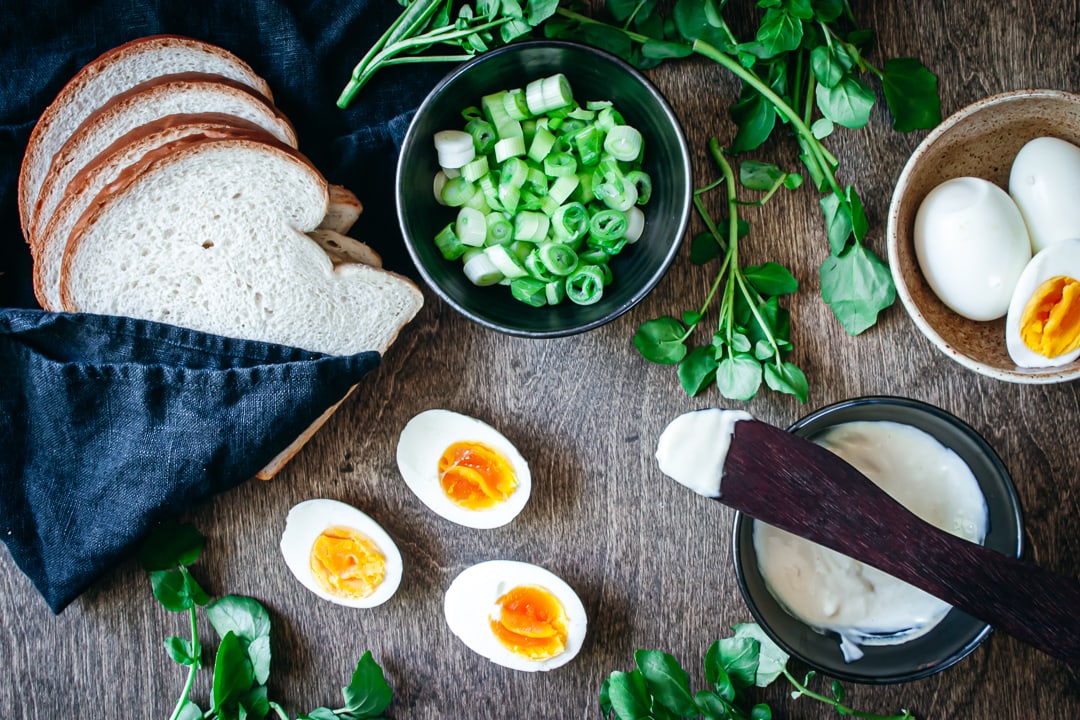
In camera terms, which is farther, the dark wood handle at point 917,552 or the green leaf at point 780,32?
the green leaf at point 780,32

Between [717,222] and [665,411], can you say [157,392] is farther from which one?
[717,222]

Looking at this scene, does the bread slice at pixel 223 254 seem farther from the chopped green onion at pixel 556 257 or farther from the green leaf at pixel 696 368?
the green leaf at pixel 696 368

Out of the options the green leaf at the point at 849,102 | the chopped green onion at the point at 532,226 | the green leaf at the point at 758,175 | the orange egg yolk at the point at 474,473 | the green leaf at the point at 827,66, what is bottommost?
the orange egg yolk at the point at 474,473

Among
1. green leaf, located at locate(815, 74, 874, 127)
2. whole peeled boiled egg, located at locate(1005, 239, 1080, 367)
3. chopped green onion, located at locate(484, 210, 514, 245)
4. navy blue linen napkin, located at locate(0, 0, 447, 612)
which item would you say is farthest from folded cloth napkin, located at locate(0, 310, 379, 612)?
whole peeled boiled egg, located at locate(1005, 239, 1080, 367)

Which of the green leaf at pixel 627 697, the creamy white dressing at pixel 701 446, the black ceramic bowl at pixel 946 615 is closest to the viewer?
the creamy white dressing at pixel 701 446

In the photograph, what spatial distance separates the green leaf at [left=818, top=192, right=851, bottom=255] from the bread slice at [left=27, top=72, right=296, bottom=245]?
77 centimetres

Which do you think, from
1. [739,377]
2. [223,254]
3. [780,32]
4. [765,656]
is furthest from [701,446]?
[223,254]

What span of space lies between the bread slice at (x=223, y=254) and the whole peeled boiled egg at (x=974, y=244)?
2.40 feet

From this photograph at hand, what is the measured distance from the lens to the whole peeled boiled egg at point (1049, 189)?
1062 mm

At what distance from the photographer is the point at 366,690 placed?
1.19 metres

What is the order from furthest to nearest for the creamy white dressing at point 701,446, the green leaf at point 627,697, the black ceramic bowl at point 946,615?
the green leaf at point 627,697, the black ceramic bowl at point 946,615, the creamy white dressing at point 701,446

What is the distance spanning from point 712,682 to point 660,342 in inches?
20.0

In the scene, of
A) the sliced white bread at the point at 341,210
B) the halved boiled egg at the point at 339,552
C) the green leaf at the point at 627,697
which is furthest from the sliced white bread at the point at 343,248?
the green leaf at the point at 627,697

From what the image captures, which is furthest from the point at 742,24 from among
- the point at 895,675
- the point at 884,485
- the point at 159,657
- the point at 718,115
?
the point at 159,657
